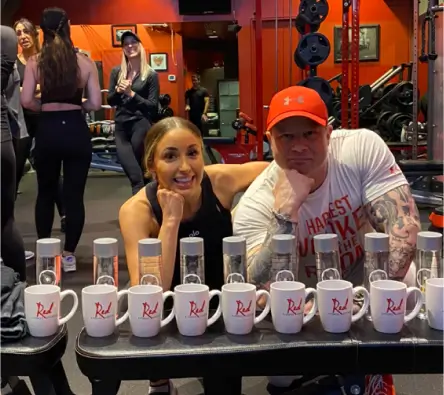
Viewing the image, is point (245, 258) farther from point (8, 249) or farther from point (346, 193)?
point (8, 249)

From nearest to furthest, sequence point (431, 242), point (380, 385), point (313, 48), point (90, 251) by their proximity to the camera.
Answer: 1. point (431, 242)
2. point (380, 385)
3. point (313, 48)
4. point (90, 251)

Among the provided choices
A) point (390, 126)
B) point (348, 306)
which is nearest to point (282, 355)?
point (348, 306)

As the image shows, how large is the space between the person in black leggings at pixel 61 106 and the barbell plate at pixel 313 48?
1239mm

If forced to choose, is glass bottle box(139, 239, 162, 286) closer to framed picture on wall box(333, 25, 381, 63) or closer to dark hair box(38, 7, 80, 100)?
dark hair box(38, 7, 80, 100)

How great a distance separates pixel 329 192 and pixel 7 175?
1359 mm

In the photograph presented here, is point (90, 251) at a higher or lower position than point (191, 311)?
lower

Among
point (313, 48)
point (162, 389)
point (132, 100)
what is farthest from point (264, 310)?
point (132, 100)

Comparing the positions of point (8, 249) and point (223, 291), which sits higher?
point (223, 291)

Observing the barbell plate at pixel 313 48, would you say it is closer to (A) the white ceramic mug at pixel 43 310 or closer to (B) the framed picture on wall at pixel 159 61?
(A) the white ceramic mug at pixel 43 310

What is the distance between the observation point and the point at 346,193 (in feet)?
5.54

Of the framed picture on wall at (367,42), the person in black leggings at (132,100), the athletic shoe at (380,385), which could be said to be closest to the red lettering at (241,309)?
the athletic shoe at (380,385)

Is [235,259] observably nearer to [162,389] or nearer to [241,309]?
[241,309]

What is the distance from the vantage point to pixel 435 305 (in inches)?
46.4

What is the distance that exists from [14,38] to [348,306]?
1859 mm
